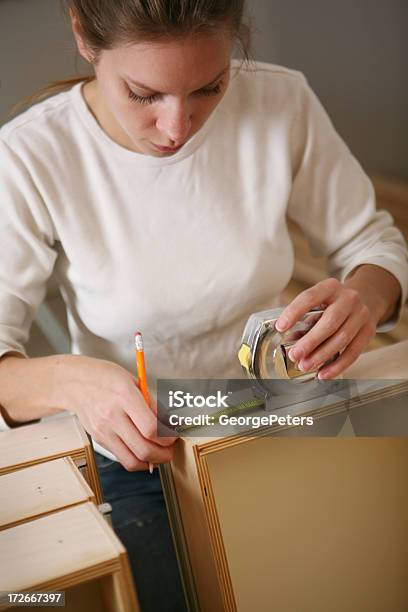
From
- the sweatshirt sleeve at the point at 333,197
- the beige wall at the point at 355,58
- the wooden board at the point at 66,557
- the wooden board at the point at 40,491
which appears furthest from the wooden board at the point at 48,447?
the beige wall at the point at 355,58

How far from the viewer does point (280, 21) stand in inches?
70.2

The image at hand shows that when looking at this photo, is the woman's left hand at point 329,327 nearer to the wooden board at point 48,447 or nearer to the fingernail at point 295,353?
the fingernail at point 295,353

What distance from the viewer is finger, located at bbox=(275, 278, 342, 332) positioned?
29.3 inches

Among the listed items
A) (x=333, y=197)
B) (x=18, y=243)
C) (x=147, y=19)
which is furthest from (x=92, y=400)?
(x=333, y=197)

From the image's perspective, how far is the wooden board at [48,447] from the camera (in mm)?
775

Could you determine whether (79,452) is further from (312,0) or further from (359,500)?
Result: (312,0)

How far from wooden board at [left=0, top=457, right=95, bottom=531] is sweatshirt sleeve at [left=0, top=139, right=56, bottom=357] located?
25 centimetres

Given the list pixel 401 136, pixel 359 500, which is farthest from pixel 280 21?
pixel 359 500

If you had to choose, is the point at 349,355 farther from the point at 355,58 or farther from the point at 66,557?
the point at 355,58

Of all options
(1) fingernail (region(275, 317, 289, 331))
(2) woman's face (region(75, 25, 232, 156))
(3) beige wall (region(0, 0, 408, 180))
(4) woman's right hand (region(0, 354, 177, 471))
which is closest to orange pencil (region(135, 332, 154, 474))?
(4) woman's right hand (region(0, 354, 177, 471))

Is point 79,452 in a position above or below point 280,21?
below

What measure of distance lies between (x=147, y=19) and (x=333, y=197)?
1.42 ft

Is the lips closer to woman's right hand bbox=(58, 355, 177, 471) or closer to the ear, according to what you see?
the ear

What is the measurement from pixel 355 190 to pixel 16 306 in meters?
0.51
